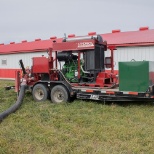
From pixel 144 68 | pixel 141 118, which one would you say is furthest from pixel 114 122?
pixel 144 68

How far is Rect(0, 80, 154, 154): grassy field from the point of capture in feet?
14.5

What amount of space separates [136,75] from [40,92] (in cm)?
383

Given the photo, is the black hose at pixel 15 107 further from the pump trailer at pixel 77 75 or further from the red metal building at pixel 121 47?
the red metal building at pixel 121 47

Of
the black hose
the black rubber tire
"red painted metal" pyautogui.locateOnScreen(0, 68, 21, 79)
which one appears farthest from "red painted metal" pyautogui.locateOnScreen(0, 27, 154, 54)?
the black hose

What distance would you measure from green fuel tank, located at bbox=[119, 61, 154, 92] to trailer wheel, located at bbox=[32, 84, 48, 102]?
2.98 metres

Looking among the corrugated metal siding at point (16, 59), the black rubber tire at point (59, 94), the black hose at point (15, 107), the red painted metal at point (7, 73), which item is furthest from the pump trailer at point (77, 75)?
the red painted metal at point (7, 73)

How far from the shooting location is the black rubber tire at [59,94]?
Answer: 871cm

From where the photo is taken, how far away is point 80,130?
5426 mm

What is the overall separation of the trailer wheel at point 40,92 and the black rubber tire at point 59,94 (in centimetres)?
34

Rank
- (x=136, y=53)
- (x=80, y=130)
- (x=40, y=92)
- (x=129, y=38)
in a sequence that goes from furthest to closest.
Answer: (x=129, y=38) → (x=136, y=53) → (x=40, y=92) → (x=80, y=130)

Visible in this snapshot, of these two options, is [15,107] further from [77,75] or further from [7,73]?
[7,73]

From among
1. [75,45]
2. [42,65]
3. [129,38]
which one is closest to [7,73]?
[129,38]

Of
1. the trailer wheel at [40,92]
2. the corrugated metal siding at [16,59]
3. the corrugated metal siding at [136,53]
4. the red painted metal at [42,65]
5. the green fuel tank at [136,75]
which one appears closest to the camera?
the green fuel tank at [136,75]

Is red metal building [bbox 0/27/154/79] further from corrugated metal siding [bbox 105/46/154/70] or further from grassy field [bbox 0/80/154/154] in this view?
grassy field [bbox 0/80/154/154]
